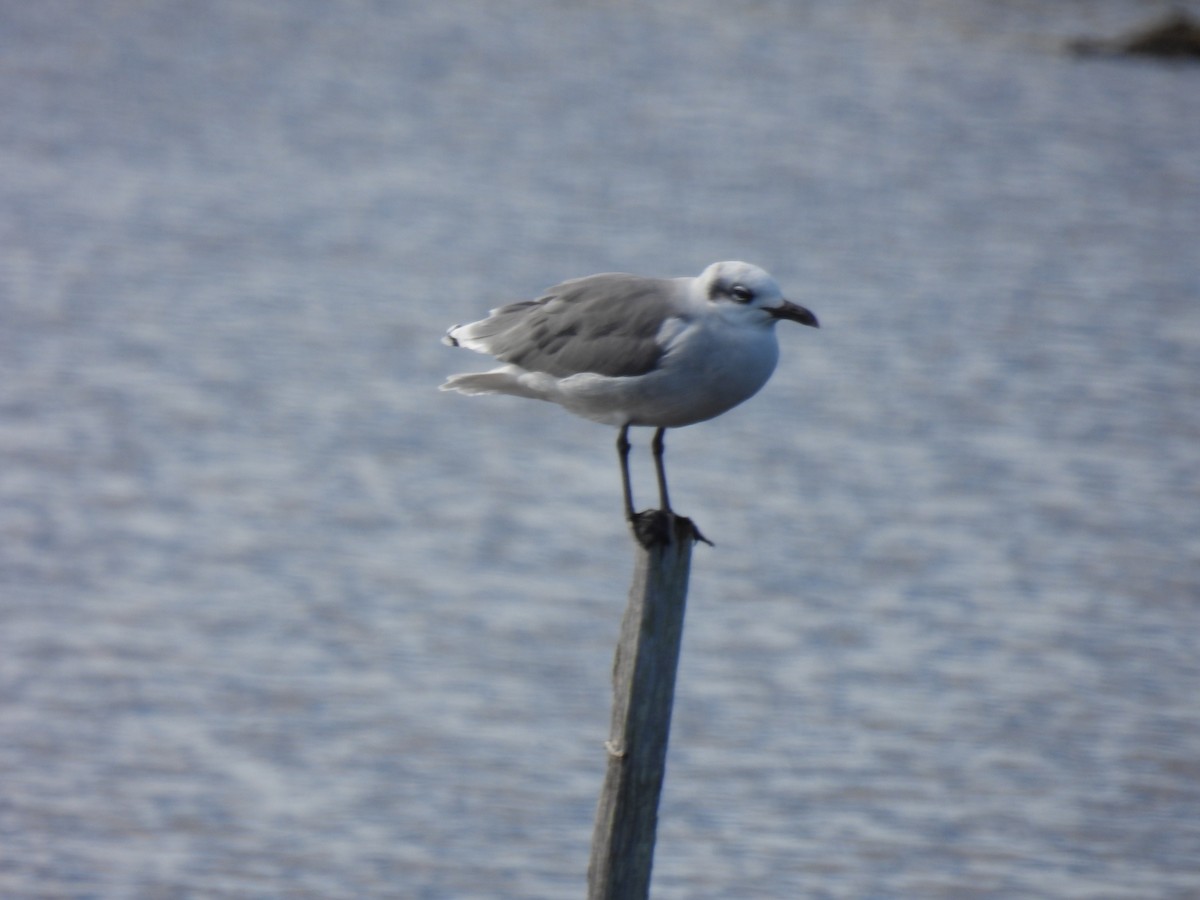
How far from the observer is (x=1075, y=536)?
512 inches

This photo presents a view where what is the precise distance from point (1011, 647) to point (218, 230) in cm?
1103

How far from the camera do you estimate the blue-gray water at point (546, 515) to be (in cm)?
904

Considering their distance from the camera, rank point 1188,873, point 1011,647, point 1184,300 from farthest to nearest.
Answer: point 1184,300, point 1011,647, point 1188,873

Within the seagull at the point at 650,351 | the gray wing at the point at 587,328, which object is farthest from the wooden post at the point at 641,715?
the gray wing at the point at 587,328

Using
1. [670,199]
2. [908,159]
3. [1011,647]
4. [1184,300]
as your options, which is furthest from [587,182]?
[1011,647]

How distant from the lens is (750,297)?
4898 millimetres

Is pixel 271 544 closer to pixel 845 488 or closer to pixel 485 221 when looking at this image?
pixel 845 488

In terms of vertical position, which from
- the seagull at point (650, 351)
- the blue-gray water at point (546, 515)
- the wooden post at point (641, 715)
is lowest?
the wooden post at point (641, 715)

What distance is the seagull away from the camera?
15.9 feet

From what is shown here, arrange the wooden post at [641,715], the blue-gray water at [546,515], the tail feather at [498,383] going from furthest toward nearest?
the blue-gray water at [546,515] < the tail feather at [498,383] < the wooden post at [641,715]

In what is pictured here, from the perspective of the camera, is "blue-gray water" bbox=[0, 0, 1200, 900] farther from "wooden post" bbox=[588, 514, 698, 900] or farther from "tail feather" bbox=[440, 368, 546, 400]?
"tail feather" bbox=[440, 368, 546, 400]

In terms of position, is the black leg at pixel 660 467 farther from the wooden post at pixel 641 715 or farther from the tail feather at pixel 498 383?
the tail feather at pixel 498 383

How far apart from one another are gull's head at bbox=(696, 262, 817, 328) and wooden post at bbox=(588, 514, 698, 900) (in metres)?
0.53

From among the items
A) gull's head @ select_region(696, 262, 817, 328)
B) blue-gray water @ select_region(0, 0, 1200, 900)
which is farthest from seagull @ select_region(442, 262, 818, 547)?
blue-gray water @ select_region(0, 0, 1200, 900)
